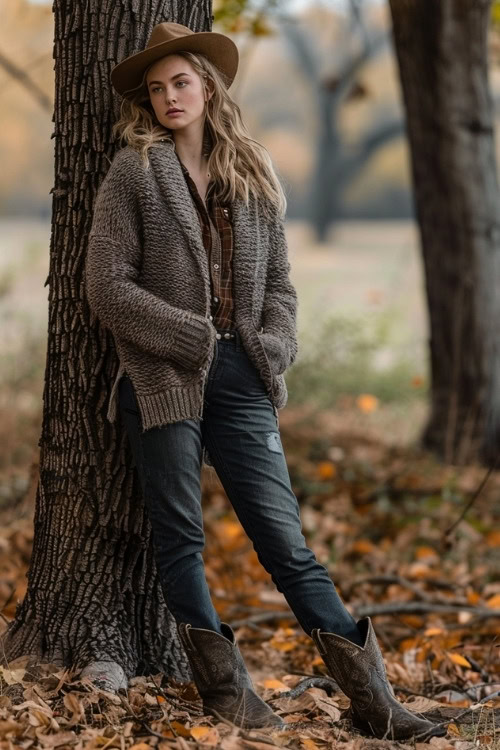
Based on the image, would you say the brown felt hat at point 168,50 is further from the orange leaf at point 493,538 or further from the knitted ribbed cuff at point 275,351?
the orange leaf at point 493,538

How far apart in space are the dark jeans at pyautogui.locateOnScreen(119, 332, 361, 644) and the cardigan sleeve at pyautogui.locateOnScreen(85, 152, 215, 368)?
0.17 m

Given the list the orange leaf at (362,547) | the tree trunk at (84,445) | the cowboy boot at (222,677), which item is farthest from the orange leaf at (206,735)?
the orange leaf at (362,547)

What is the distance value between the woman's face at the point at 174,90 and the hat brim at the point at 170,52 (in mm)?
40

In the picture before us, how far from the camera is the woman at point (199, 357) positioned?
306 cm

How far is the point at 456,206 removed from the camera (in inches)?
285

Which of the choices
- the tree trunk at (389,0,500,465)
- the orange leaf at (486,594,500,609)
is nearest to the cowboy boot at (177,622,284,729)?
the orange leaf at (486,594,500,609)

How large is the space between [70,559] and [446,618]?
2.25m

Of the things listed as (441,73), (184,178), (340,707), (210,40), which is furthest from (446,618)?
(441,73)

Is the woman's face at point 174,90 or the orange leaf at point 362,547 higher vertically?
the woman's face at point 174,90

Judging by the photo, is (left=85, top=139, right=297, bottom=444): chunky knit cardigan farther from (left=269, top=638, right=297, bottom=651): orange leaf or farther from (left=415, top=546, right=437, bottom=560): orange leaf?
(left=415, top=546, right=437, bottom=560): orange leaf

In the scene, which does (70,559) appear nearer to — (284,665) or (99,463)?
(99,463)

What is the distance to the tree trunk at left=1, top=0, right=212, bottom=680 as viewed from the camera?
3402 millimetres

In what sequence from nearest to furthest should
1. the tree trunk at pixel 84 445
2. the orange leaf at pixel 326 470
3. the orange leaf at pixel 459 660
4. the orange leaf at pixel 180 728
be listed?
the orange leaf at pixel 180 728 < the tree trunk at pixel 84 445 < the orange leaf at pixel 459 660 < the orange leaf at pixel 326 470

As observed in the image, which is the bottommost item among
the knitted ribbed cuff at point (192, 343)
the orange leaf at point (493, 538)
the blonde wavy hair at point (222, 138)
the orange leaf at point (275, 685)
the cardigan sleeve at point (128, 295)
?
the orange leaf at point (493, 538)
